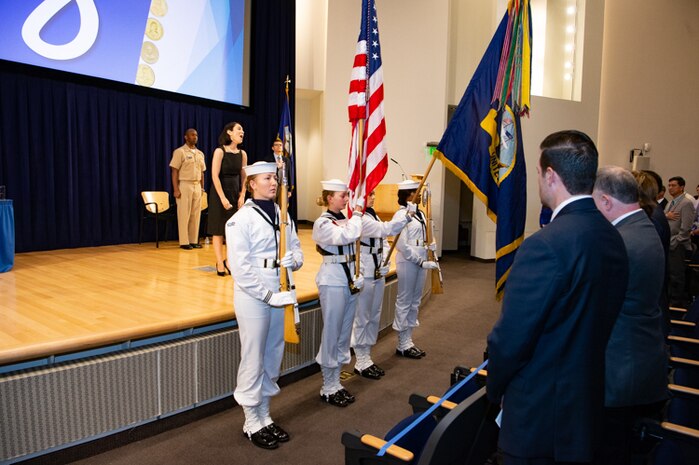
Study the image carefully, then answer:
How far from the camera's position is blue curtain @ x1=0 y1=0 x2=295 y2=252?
22.5 feet

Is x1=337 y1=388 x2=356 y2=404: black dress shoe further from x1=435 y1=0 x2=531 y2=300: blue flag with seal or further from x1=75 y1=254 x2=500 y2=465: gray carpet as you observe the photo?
x1=435 y1=0 x2=531 y2=300: blue flag with seal

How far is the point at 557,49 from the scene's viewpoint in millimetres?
12305

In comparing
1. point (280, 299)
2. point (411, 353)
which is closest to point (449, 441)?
point (280, 299)

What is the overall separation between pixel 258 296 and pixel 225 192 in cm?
307

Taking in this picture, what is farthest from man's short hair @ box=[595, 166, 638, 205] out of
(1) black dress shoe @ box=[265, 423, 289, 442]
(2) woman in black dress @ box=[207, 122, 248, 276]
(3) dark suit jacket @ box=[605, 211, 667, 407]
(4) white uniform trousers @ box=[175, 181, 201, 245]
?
(4) white uniform trousers @ box=[175, 181, 201, 245]

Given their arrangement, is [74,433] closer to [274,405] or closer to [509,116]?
[274,405]

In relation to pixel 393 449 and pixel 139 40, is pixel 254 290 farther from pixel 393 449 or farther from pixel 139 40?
pixel 139 40

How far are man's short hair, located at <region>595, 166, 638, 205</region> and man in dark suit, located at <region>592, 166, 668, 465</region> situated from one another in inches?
3.8

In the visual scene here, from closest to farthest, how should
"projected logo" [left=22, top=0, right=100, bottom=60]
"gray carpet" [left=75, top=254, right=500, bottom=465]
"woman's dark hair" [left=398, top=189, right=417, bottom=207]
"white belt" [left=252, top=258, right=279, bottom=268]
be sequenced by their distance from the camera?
"gray carpet" [left=75, top=254, right=500, bottom=465] → "white belt" [left=252, top=258, right=279, bottom=268] → "woman's dark hair" [left=398, top=189, right=417, bottom=207] → "projected logo" [left=22, top=0, right=100, bottom=60]

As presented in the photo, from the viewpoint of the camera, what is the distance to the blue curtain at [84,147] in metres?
6.86

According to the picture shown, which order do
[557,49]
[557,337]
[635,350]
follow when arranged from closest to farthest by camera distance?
[557,337]
[635,350]
[557,49]

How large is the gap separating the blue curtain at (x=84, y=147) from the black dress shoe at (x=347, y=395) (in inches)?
218

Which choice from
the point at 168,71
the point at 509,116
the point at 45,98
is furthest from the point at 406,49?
the point at 509,116

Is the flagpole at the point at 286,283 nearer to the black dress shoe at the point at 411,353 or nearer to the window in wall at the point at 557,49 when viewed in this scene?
the black dress shoe at the point at 411,353
